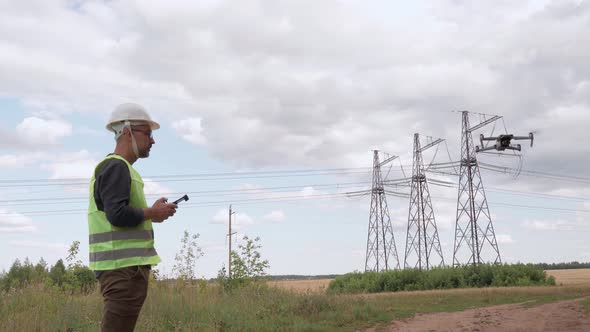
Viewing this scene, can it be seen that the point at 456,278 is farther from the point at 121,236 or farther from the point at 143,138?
the point at 121,236

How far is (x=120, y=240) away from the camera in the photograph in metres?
4.26

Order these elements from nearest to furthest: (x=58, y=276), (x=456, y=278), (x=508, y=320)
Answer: (x=508, y=320) → (x=58, y=276) → (x=456, y=278)

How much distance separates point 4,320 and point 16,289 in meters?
3.21

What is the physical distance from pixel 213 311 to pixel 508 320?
6.59 m

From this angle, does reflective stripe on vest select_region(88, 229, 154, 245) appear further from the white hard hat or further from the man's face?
the white hard hat

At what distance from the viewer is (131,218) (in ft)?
13.6

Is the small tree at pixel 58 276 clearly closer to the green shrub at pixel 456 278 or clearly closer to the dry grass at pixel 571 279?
the green shrub at pixel 456 278

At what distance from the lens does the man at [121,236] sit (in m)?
4.16

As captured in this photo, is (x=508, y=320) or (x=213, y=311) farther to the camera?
(x=508, y=320)

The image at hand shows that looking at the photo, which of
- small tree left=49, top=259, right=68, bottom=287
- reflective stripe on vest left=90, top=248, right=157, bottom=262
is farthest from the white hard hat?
small tree left=49, top=259, right=68, bottom=287

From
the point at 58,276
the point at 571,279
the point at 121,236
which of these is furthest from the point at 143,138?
the point at 571,279

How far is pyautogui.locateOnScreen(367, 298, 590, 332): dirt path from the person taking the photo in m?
12.5

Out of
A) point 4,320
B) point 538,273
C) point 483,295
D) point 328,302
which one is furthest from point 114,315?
point 538,273

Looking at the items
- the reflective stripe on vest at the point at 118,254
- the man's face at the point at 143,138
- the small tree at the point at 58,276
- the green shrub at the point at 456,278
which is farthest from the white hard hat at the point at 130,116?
the green shrub at the point at 456,278
